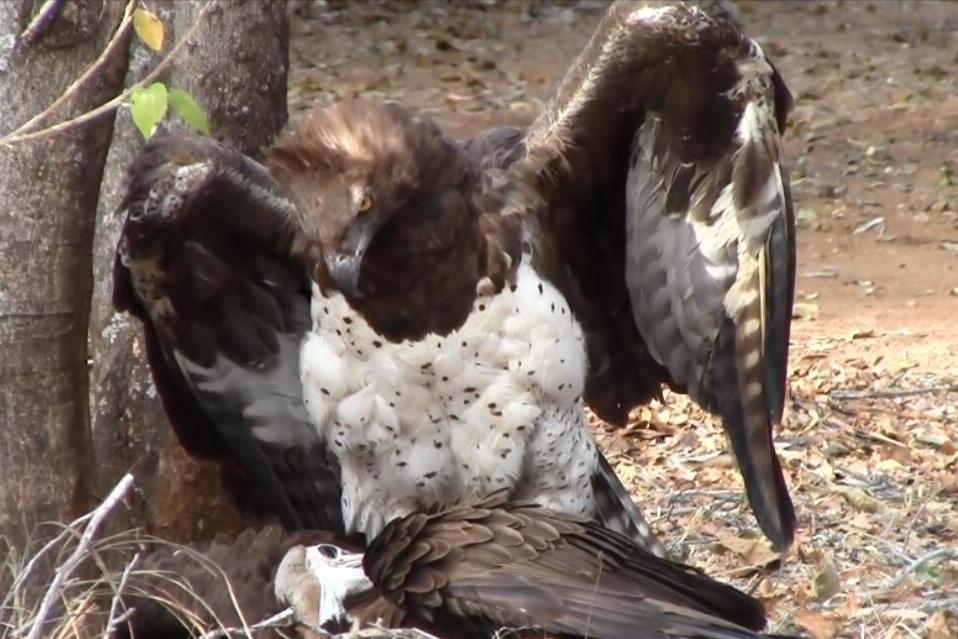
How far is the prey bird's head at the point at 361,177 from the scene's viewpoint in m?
4.45

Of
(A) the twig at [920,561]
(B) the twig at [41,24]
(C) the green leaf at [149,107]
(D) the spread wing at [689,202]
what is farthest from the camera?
(A) the twig at [920,561]

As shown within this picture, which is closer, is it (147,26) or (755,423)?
(147,26)

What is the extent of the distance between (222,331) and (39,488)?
3.53 feet

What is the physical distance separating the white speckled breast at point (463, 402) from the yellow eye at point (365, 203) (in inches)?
15.3

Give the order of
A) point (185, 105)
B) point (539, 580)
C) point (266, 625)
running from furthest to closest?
1. point (539, 580)
2. point (266, 625)
3. point (185, 105)

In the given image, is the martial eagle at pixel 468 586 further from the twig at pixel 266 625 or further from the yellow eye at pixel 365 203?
the yellow eye at pixel 365 203

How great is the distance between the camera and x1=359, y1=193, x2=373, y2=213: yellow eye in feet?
14.6

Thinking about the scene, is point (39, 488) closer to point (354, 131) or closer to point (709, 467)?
point (354, 131)

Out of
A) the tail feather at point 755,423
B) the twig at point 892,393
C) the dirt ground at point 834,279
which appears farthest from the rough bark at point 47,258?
the twig at point 892,393

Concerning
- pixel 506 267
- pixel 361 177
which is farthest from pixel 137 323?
pixel 506 267

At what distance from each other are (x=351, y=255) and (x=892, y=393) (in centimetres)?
285

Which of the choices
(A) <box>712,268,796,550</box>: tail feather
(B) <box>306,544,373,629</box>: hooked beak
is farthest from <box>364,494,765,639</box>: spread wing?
(A) <box>712,268,796,550</box>: tail feather

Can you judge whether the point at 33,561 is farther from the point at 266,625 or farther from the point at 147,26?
the point at 147,26

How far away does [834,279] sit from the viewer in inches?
362
